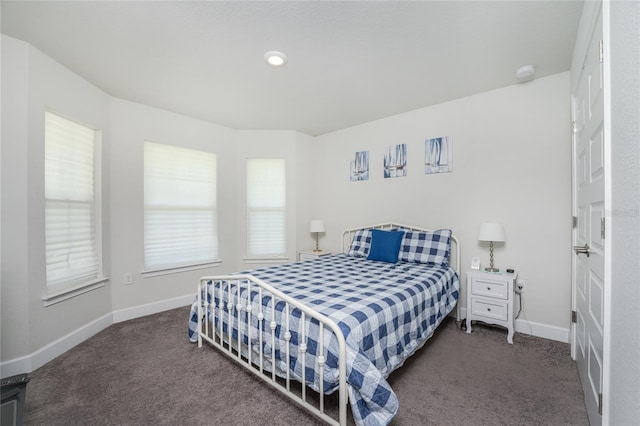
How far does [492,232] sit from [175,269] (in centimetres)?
369

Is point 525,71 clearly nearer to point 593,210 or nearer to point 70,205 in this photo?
point 593,210

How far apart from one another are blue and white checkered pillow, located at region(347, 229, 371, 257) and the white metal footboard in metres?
1.73

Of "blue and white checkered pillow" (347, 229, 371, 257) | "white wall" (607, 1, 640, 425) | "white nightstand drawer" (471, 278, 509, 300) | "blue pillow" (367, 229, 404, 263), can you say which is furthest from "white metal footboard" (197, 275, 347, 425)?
"white nightstand drawer" (471, 278, 509, 300)

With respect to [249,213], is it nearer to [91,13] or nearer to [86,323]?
[86,323]

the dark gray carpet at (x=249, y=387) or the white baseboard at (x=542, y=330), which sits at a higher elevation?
the white baseboard at (x=542, y=330)

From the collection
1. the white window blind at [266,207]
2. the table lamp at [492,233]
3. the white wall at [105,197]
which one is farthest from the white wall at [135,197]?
the table lamp at [492,233]

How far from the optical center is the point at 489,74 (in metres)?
2.55

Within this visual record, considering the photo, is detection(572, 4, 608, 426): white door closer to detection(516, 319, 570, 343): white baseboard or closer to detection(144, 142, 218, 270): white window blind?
detection(516, 319, 570, 343): white baseboard

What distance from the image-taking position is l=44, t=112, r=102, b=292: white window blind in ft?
7.70

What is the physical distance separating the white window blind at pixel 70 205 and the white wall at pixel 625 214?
11.6 ft

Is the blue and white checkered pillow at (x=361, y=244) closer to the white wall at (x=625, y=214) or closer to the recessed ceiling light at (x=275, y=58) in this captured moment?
the recessed ceiling light at (x=275, y=58)

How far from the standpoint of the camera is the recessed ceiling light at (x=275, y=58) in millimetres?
2180

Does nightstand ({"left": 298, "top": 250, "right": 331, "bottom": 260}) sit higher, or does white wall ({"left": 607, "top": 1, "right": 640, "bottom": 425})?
white wall ({"left": 607, "top": 1, "right": 640, "bottom": 425})

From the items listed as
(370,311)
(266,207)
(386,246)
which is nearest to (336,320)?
(370,311)
